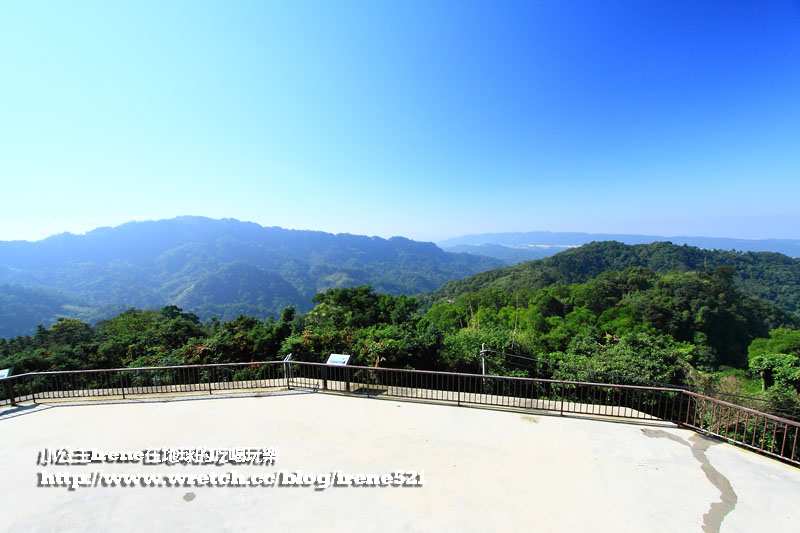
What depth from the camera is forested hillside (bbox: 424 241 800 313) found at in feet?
313

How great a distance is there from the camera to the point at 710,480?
15.2ft

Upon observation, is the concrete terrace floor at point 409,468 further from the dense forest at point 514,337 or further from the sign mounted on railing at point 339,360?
the dense forest at point 514,337

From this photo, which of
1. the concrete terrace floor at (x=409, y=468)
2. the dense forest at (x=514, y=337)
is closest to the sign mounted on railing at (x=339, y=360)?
the concrete terrace floor at (x=409, y=468)

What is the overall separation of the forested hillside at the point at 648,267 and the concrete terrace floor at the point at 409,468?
86.6 metres

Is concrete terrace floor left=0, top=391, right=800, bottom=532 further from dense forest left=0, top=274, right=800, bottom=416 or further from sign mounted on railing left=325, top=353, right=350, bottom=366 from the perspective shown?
dense forest left=0, top=274, right=800, bottom=416

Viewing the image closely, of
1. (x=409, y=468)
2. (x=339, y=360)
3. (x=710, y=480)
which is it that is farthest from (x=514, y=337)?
(x=409, y=468)

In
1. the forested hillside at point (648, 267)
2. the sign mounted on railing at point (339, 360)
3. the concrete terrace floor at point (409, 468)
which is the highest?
the sign mounted on railing at point (339, 360)

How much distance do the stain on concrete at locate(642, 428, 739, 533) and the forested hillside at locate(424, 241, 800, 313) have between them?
8569cm

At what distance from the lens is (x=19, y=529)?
3770 mm

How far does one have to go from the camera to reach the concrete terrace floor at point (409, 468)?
389 cm

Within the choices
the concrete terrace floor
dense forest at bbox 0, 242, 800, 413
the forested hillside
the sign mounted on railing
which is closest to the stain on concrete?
the concrete terrace floor

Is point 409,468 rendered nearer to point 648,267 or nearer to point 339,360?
point 339,360

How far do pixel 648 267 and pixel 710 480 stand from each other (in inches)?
5405

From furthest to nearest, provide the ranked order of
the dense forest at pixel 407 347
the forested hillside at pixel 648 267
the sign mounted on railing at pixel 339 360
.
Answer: the forested hillside at pixel 648 267 < the dense forest at pixel 407 347 < the sign mounted on railing at pixel 339 360
